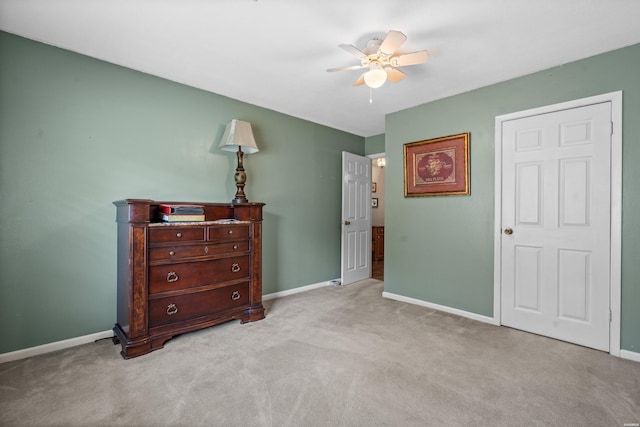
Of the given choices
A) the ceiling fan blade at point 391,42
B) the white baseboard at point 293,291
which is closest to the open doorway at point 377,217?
the white baseboard at point 293,291

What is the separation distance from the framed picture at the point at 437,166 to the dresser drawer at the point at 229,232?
2.01 m

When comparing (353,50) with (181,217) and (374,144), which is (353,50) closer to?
(181,217)

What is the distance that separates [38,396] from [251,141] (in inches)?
98.3

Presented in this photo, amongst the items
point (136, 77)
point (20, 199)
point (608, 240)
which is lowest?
point (608, 240)

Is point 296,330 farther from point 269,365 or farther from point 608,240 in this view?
point 608,240

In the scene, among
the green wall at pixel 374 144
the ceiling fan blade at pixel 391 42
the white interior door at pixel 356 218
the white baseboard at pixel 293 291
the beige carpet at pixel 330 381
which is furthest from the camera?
the green wall at pixel 374 144

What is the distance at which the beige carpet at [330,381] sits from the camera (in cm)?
157

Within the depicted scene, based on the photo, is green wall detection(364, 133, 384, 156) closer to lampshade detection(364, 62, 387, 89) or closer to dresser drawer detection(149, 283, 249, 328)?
lampshade detection(364, 62, 387, 89)

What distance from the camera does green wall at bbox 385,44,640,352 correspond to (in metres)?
2.24

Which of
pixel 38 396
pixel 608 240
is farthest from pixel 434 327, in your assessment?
pixel 38 396

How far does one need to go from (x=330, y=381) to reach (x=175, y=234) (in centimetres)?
166

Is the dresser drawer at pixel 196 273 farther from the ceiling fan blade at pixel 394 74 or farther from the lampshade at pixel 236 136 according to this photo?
the ceiling fan blade at pixel 394 74

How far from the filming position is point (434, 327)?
2791mm

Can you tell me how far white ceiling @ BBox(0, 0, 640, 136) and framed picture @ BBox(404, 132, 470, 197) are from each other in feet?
2.10
